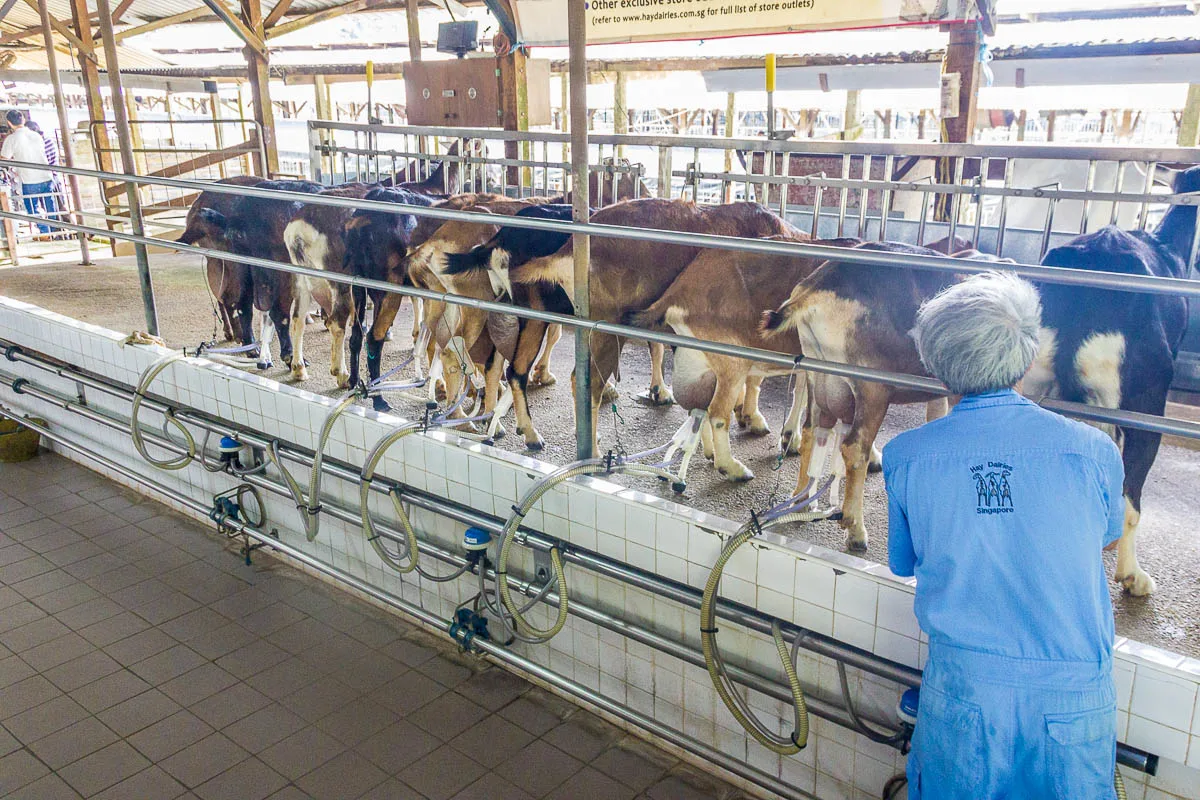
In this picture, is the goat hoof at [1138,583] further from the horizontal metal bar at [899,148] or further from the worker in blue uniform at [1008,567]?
the horizontal metal bar at [899,148]

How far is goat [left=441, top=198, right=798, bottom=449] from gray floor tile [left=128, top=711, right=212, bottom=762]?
2381 mm

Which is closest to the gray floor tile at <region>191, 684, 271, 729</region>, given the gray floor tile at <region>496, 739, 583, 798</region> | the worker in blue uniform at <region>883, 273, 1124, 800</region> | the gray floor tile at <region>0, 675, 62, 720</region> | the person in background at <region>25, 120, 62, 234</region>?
the gray floor tile at <region>0, 675, 62, 720</region>

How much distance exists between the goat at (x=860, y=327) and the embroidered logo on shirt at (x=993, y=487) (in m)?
1.27

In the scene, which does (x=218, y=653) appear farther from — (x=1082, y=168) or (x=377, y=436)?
(x=1082, y=168)

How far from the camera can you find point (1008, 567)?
2.10 m

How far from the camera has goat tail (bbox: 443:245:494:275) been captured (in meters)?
4.50

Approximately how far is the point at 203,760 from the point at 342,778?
0.63 metres

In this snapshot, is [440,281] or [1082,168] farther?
[1082,168]

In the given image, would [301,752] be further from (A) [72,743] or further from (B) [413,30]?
(B) [413,30]

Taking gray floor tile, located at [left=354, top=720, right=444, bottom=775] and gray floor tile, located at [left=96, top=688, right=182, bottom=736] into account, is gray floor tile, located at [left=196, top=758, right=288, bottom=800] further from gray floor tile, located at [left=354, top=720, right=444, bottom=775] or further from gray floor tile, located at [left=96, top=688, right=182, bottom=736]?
gray floor tile, located at [left=96, top=688, right=182, bottom=736]

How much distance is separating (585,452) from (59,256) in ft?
42.2

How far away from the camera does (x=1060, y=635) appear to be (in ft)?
6.73

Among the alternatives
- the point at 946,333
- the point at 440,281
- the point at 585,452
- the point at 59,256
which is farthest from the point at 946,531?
the point at 59,256

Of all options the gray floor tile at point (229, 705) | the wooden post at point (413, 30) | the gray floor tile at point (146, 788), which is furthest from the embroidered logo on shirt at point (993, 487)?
the wooden post at point (413, 30)
